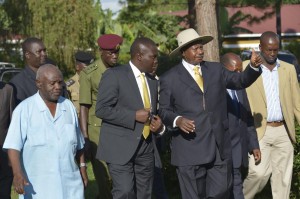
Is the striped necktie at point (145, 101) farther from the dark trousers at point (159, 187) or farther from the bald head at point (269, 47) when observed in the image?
the bald head at point (269, 47)

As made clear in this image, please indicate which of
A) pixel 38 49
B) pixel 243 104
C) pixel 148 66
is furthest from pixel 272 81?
pixel 38 49

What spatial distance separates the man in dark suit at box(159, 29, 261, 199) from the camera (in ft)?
22.2

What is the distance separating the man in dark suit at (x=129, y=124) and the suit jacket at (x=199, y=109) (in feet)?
0.63

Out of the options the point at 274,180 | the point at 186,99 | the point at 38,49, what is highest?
the point at 38,49

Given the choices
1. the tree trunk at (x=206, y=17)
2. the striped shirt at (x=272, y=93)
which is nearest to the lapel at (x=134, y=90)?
the striped shirt at (x=272, y=93)

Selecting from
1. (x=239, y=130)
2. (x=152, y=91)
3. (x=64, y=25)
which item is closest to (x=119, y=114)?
(x=152, y=91)

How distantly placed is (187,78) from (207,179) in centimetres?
102

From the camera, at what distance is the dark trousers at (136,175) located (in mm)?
6656

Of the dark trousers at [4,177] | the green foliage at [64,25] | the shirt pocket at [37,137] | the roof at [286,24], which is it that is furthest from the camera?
the roof at [286,24]

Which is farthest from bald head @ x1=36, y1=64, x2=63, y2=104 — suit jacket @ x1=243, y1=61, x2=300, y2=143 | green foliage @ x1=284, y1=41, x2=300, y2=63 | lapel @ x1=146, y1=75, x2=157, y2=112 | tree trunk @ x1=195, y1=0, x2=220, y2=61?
green foliage @ x1=284, y1=41, x2=300, y2=63

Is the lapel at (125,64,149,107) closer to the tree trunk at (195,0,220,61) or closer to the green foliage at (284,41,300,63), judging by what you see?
the tree trunk at (195,0,220,61)

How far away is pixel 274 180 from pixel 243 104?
38.8 inches

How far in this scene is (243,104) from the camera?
7883 millimetres

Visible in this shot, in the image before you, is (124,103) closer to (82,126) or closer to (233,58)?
(82,126)
